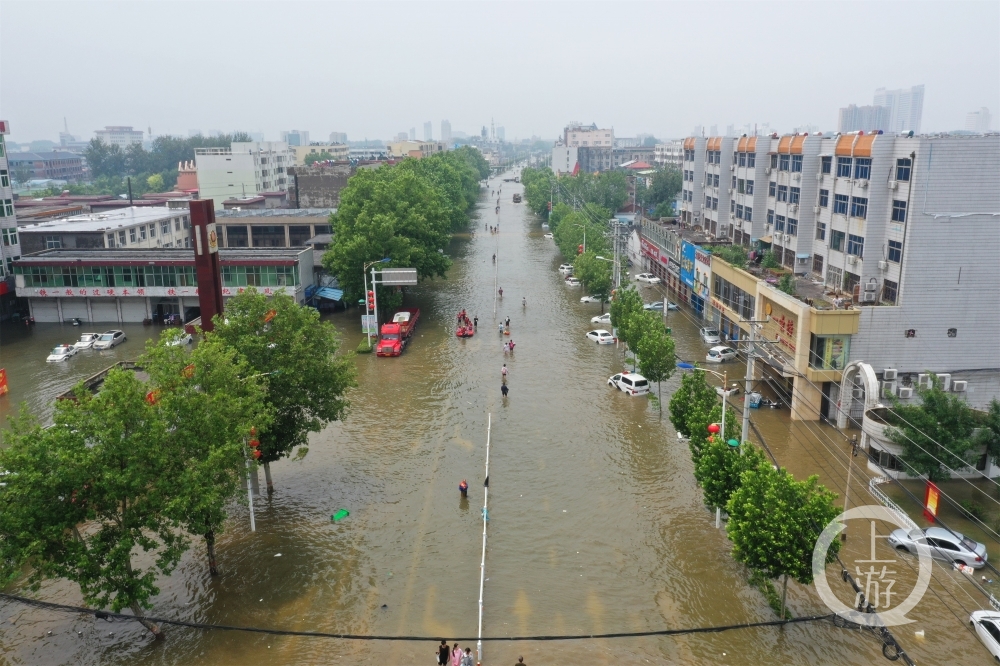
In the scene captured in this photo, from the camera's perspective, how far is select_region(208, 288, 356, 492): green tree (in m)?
27.5

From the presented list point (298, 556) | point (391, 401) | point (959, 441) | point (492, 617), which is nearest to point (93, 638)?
point (298, 556)

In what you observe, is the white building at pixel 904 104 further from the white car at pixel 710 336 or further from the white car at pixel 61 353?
the white car at pixel 61 353

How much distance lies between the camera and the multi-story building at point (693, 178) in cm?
6681

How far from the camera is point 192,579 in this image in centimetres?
2377

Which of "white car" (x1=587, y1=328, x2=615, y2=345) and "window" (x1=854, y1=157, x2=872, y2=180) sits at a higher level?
"window" (x1=854, y1=157, x2=872, y2=180)

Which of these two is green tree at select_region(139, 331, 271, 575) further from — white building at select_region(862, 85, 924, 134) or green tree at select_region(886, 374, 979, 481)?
white building at select_region(862, 85, 924, 134)

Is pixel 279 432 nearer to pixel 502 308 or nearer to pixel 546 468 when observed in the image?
pixel 546 468

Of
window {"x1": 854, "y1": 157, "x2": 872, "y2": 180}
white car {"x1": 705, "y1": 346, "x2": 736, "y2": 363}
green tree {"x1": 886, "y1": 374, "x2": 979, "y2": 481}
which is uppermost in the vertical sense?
window {"x1": 854, "y1": 157, "x2": 872, "y2": 180}

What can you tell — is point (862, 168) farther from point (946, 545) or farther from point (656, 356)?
point (946, 545)

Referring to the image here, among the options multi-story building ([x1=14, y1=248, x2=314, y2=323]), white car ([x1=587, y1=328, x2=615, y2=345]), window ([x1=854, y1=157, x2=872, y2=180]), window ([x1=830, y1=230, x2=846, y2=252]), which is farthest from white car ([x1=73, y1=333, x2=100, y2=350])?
window ([x1=854, y1=157, x2=872, y2=180])

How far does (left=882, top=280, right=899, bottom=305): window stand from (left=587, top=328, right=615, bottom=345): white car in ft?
62.0

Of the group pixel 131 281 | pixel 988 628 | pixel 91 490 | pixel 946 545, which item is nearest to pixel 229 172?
pixel 131 281

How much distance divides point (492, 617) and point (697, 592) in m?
6.54

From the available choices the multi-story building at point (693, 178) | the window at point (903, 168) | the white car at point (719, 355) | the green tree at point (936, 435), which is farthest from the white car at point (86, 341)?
the window at point (903, 168)
